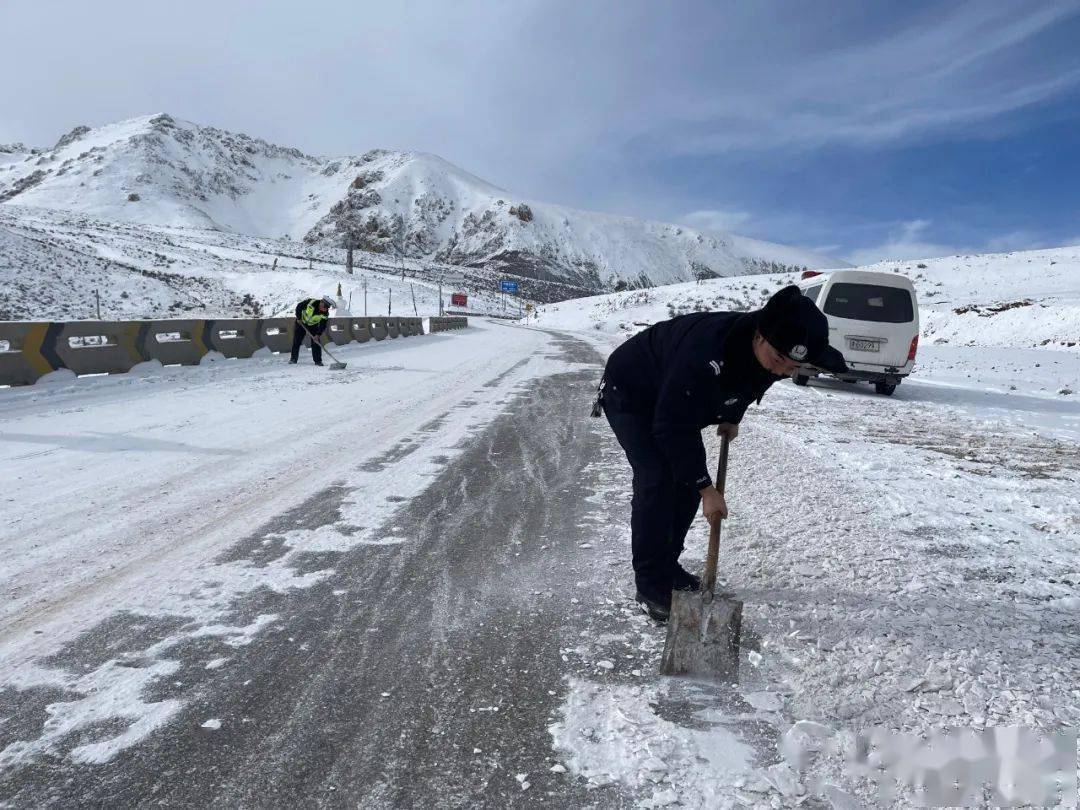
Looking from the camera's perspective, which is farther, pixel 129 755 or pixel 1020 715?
pixel 1020 715

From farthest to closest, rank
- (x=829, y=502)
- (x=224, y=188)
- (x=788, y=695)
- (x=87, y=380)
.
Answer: (x=224, y=188) → (x=87, y=380) → (x=829, y=502) → (x=788, y=695)

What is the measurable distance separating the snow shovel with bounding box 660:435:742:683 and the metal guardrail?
9714mm

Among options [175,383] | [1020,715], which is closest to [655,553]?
[1020,715]

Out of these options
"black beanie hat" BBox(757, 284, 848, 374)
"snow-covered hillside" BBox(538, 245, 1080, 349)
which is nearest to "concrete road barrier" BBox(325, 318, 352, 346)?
"black beanie hat" BBox(757, 284, 848, 374)

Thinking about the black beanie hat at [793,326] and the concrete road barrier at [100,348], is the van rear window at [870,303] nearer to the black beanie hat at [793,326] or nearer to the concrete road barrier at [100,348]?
the black beanie hat at [793,326]

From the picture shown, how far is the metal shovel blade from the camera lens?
241cm

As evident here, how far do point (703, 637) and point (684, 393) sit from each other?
99 cm

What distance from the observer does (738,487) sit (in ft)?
15.6

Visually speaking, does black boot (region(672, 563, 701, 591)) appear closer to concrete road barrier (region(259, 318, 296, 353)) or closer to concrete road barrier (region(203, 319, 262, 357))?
concrete road barrier (region(203, 319, 262, 357))

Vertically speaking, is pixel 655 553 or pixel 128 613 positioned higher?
pixel 655 553

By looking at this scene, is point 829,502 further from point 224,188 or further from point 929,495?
point 224,188

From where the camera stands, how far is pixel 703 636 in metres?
2.49

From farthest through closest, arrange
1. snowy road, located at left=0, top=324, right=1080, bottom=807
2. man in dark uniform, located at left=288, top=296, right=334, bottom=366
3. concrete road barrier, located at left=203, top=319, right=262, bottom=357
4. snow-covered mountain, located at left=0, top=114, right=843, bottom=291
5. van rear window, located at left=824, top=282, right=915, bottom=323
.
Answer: snow-covered mountain, located at left=0, top=114, right=843, bottom=291, man in dark uniform, located at left=288, top=296, right=334, bottom=366, concrete road barrier, located at left=203, top=319, right=262, bottom=357, van rear window, located at left=824, top=282, right=915, bottom=323, snowy road, located at left=0, top=324, right=1080, bottom=807

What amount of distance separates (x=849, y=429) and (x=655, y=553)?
519 centimetres
